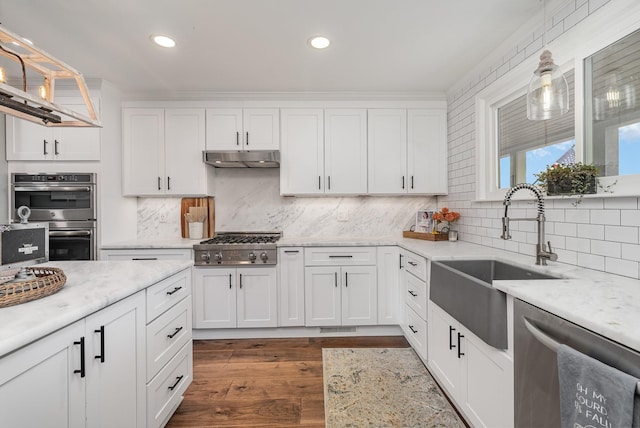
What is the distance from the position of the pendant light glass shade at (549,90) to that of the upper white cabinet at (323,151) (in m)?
1.76

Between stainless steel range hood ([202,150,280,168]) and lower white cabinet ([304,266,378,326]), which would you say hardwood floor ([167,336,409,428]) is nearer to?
lower white cabinet ([304,266,378,326])

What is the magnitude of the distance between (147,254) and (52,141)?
4.62ft

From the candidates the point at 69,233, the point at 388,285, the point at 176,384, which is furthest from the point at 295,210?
the point at 69,233

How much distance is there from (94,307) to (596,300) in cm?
184

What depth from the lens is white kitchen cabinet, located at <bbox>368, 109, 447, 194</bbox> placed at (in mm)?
3074

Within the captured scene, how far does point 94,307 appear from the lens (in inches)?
39.9


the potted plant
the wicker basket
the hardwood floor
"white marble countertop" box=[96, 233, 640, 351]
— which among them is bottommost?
the hardwood floor

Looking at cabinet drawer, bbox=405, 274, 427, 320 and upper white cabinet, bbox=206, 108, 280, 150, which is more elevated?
upper white cabinet, bbox=206, 108, 280, 150

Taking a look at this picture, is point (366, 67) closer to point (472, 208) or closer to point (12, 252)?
point (472, 208)

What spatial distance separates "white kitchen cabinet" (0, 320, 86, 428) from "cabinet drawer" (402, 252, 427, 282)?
Answer: 6.68ft

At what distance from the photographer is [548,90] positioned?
1.38 meters

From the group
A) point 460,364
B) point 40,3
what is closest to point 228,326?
point 460,364

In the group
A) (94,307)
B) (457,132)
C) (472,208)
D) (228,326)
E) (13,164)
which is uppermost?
(457,132)

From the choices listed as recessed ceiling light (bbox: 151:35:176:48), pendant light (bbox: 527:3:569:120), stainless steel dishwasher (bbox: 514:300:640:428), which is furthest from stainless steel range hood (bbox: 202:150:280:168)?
stainless steel dishwasher (bbox: 514:300:640:428)
